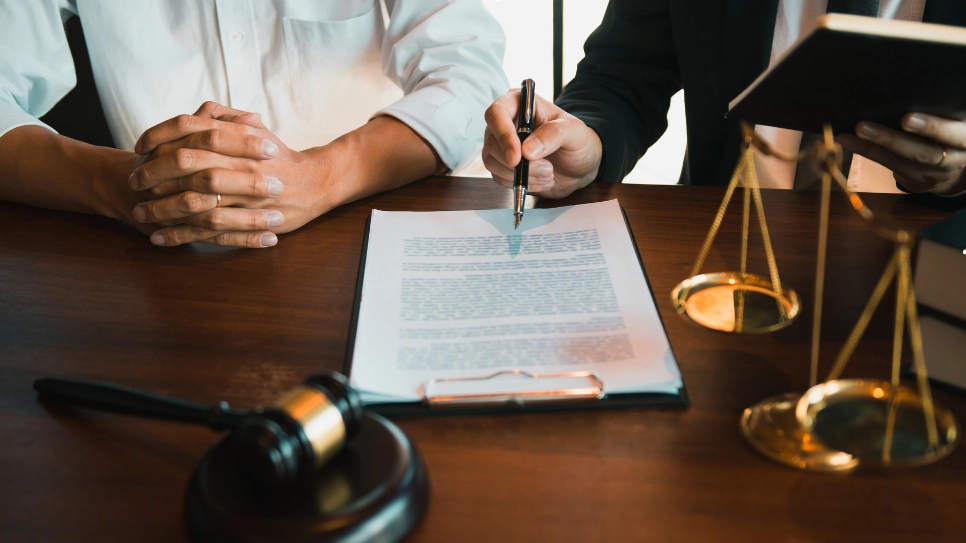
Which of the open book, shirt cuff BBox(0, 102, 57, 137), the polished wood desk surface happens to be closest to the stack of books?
the polished wood desk surface

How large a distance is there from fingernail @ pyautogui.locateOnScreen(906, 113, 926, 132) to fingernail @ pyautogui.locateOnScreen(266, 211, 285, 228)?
2.42 ft

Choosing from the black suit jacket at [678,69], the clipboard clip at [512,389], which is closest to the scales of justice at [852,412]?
the clipboard clip at [512,389]

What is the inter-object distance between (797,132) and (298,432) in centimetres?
130

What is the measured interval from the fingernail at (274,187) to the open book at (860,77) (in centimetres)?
55

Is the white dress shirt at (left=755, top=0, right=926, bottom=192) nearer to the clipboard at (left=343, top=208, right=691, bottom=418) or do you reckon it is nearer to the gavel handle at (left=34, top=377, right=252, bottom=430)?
the clipboard at (left=343, top=208, right=691, bottom=418)

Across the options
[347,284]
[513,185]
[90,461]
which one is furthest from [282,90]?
[90,461]

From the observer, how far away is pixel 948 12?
1.19 metres

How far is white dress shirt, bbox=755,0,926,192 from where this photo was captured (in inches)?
52.9

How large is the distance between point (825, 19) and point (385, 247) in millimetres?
517

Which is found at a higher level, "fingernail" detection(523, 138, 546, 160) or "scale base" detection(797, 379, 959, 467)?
"fingernail" detection(523, 138, 546, 160)

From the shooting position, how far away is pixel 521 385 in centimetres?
61

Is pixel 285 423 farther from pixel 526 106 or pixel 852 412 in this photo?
pixel 526 106

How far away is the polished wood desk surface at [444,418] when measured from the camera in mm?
497

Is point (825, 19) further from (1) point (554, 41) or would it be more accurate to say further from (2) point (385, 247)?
(1) point (554, 41)
